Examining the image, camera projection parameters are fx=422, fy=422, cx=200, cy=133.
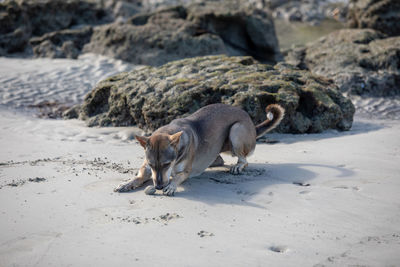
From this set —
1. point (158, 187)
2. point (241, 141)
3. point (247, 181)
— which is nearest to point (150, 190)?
point (158, 187)

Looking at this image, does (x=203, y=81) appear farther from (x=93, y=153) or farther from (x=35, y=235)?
(x=35, y=235)

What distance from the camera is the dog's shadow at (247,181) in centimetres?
533

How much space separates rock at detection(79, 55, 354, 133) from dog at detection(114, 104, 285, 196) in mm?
1453

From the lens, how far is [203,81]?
8.71 m

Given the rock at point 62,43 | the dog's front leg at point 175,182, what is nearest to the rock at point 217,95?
the dog's front leg at point 175,182

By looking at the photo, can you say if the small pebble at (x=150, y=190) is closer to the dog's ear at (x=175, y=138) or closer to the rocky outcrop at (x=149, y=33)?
the dog's ear at (x=175, y=138)

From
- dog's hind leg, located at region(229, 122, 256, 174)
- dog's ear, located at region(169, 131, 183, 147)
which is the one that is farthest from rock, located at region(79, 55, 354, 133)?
dog's ear, located at region(169, 131, 183, 147)

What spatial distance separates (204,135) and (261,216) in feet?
6.57

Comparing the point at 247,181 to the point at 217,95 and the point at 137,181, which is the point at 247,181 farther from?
the point at 217,95

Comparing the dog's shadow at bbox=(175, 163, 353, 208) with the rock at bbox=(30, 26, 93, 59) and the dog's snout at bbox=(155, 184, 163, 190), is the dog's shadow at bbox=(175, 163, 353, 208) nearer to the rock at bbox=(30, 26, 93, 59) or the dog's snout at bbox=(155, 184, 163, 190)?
the dog's snout at bbox=(155, 184, 163, 190)

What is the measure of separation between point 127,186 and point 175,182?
628 mm

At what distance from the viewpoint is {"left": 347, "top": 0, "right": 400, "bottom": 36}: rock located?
15359 mm

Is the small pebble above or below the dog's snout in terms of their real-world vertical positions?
Answer: below

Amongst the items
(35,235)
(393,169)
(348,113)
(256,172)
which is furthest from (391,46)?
(35,235)
